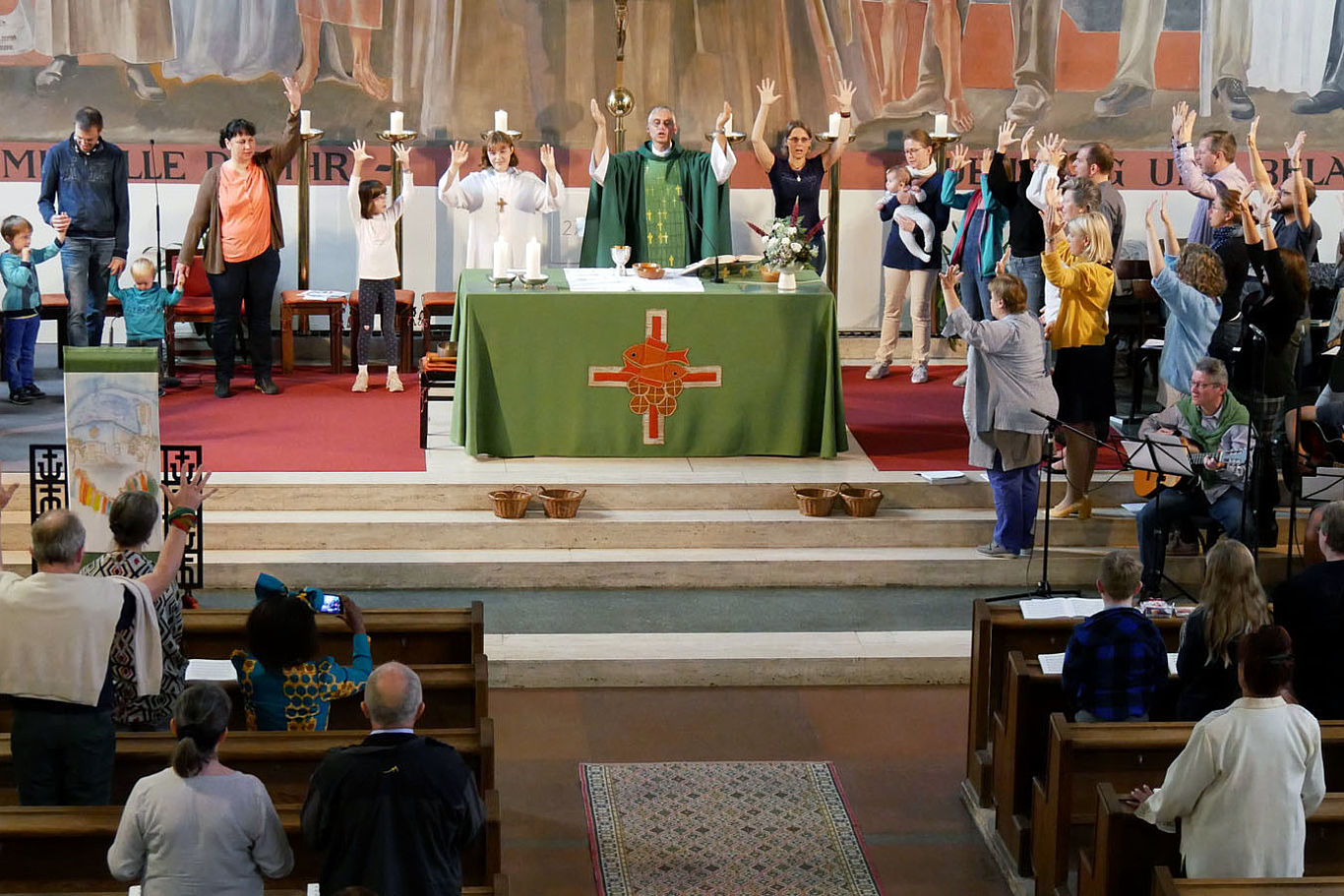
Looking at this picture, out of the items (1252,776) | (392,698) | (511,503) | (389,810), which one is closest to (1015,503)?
(511,503)

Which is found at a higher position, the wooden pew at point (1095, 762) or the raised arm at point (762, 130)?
the raised arm at point (762, 130)

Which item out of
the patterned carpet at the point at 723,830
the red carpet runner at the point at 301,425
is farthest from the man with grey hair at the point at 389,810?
the red carpet runner at the point at 301,425

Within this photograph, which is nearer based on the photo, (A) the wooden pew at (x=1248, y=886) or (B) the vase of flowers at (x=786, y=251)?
(A) the wooden pew at (x=1248, y=886)

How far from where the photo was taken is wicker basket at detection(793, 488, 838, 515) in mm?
9484

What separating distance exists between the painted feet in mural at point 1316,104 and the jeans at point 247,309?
27.4ft

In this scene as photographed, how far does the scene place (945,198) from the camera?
468 inches

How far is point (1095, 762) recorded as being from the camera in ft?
18.3

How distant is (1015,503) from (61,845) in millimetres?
5650

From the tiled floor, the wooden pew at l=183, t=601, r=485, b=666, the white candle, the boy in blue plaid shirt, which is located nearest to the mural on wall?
the white candle

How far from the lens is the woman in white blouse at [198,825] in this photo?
419cm

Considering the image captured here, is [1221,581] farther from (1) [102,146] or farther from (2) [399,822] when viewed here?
(1) [102,146]

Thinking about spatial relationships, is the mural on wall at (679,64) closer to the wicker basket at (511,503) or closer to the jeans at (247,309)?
the jeans at (247,309)

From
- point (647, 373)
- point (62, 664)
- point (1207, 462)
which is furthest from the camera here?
point (647, 373)

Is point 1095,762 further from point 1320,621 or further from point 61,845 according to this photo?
point 61,845
